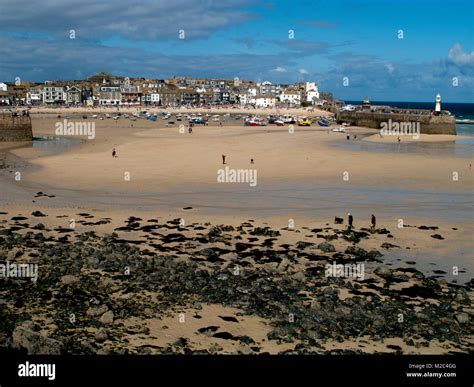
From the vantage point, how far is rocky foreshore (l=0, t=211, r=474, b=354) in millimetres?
9594

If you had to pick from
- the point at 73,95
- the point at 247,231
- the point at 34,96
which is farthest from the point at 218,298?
the point at 34,96

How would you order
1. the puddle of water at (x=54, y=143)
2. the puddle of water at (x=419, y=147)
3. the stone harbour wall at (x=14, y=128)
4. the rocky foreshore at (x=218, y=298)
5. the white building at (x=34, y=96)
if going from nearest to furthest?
the rocky foreshore at (x=218, y=298) < the puddle of water at (x=419, y=147) < the puddle of water at (x=54, y=143) < the stone harbour wall at (x=14, y=128) < the white building at (x=34, y=96)

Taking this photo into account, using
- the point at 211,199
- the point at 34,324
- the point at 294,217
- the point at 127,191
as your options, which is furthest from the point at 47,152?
the point at 34,324

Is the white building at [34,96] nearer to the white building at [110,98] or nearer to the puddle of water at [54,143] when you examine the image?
the white building at [110,98]

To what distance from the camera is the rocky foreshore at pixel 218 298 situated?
9.59 m

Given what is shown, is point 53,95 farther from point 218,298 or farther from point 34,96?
point 218,298

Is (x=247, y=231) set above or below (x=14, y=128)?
below

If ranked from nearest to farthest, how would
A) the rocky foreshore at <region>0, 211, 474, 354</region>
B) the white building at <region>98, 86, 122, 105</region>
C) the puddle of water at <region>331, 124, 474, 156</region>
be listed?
the rocky foreshore at <region>0, 211, 474, 354</region>
the puddle of water at <region>331, 124, 474, 156</region>
the white building at <region>98, 86, 122, 105</region>

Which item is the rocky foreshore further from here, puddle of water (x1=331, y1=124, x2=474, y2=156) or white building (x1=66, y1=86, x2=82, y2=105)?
white building (x1=66, y1=86, x2=82, y2=105)

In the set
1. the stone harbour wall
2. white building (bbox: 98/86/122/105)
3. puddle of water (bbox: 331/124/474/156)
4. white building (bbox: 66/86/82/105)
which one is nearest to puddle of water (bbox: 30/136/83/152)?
the stone harbour wall

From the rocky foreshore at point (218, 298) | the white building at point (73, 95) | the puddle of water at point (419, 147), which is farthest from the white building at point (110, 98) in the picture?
the rocky foreshore at point (218, 298)

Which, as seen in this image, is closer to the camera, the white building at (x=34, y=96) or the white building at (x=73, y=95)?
the white building at (x=34, y=96)

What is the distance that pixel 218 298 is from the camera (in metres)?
11.8

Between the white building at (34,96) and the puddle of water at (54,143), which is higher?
the white building at (34,96)
